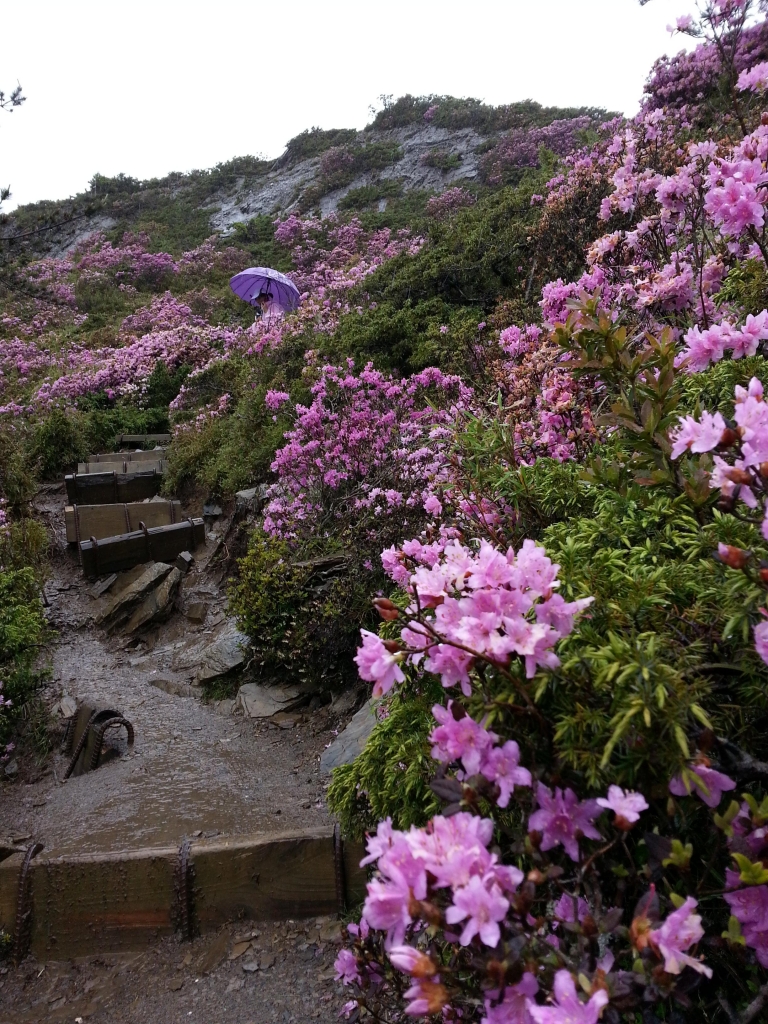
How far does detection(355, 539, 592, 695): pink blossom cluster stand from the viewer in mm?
955

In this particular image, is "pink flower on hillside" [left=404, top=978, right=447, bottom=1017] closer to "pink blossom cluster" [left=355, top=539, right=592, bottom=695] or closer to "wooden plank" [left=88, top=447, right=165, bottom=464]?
"pink blossom cluster" [left=355, top=539, right=592, bottom=695]

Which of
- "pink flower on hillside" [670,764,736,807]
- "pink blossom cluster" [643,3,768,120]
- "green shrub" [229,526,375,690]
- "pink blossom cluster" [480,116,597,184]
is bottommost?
"green shrub" [229,526,375,690]

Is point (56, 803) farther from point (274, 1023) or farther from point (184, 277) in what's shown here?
point (184, 277)

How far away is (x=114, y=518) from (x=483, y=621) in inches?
302

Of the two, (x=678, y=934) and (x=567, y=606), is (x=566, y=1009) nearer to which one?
(x=678, y=934)

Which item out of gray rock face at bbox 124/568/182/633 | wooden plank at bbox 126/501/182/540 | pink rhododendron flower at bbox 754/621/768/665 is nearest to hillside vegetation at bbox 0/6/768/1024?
pink rhododendron flower at bbox 754/621/768/665

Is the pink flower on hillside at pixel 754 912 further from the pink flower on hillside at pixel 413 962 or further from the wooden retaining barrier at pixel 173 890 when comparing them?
the wooden retaining barrier at pixel 173 890

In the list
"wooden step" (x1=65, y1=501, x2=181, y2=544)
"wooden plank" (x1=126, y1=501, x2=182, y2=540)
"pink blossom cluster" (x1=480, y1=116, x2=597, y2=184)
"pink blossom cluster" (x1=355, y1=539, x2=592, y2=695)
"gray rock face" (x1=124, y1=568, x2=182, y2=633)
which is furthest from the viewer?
"pink blossom cluster" (x1=480, y1=116, x2=597, y2=184)

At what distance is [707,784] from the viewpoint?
2.93ft

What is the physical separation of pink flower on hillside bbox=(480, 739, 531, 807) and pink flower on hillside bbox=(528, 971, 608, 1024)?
23 centimetres

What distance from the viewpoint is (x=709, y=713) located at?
1.08 m

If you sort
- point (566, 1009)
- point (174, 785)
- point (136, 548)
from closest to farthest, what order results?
1. point (566, 1009)
2. point (174, 785)
3. point (136, 548)

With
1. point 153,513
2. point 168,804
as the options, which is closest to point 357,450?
point 168,804

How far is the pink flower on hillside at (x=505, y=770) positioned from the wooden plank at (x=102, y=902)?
93.2 inches
